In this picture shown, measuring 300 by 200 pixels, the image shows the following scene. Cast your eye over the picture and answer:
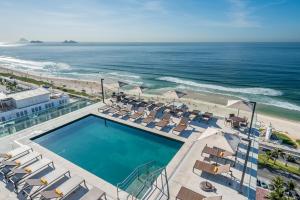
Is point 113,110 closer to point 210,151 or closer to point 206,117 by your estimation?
point 206,117

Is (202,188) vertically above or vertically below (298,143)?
above

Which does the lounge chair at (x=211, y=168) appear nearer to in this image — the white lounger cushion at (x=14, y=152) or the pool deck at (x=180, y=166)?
the pool deck at (x=180, y=166)

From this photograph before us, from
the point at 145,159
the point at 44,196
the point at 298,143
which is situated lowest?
the point at 298,143

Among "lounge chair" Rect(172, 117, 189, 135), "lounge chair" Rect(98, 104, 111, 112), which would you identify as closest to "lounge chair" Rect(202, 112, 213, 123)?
"lounge chair" Rect(172, 117, 189, 135)

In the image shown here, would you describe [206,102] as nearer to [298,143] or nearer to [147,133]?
[298,143]

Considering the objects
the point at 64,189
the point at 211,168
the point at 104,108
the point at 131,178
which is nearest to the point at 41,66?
the point at 104,108

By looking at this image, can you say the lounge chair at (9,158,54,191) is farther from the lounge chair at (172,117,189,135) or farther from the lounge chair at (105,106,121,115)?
the lounge chair at (172,117,189,135)

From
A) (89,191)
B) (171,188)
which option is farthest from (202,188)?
(89,191)

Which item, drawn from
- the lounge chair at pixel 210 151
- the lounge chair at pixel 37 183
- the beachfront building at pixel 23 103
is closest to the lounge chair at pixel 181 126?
Answer: the lounge chair at pixel 210 151
